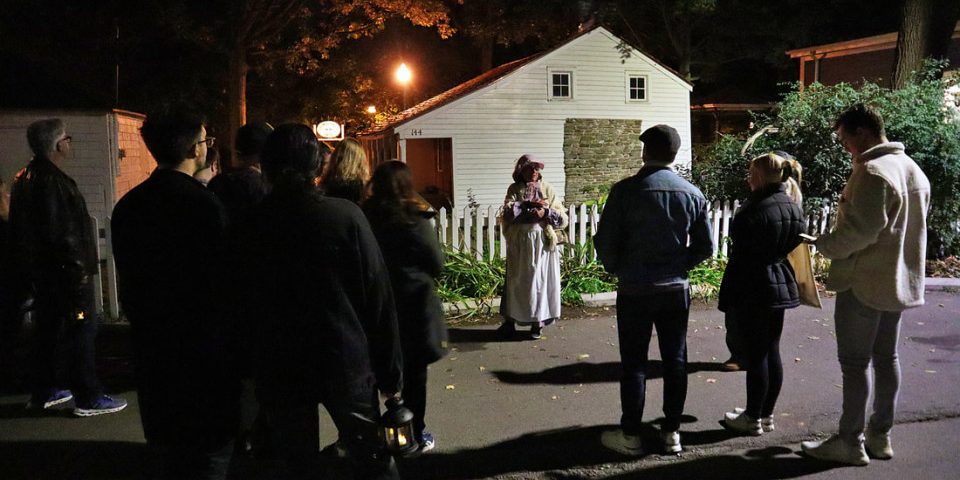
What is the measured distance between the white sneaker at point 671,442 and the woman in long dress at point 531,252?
255cm

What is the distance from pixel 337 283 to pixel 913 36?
12.1 metres

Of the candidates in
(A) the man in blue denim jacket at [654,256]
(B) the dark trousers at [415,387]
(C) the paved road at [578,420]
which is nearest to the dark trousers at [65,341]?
(C) the paved road at [578,420]

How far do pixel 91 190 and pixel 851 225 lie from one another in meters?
12.9

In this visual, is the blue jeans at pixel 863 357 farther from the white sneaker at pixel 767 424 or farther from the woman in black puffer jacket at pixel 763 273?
the white sneaker at pixel 767 424

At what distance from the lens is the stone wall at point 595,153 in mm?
20781

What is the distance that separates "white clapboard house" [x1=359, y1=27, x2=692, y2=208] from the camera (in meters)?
19.4

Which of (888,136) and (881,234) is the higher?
(888,136)

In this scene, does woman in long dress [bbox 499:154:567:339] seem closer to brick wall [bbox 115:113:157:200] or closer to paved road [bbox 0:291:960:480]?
paved road [bbox 0:291:960:480]

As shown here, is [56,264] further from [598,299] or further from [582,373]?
[598,299]

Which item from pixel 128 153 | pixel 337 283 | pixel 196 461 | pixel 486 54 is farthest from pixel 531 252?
pixel 486 54

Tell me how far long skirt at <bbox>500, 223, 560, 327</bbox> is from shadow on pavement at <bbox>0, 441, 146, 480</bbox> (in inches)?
134

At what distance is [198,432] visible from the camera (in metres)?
2.62

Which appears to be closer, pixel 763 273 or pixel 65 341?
pixel 763 273

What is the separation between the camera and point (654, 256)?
399 cm
